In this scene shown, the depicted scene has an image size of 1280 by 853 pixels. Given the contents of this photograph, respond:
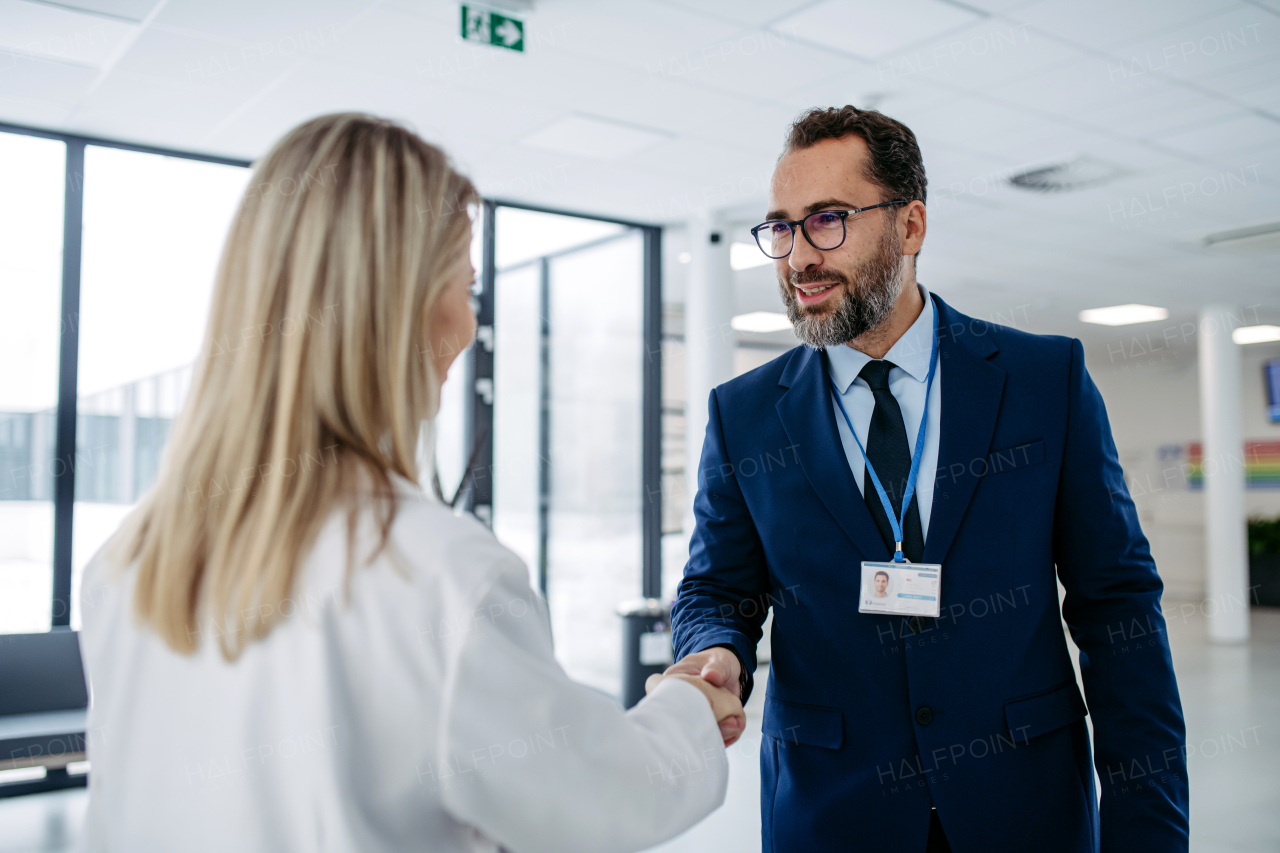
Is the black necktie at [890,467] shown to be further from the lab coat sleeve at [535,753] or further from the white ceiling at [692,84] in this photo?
the white ceiling at [692,84]

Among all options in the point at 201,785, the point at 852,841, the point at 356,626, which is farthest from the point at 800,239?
the point at 201,785

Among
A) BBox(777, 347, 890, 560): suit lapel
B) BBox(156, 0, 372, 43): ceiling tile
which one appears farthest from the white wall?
BBox(777, 347, 890, 560): suit lapel

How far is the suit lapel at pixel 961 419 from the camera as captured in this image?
150cm

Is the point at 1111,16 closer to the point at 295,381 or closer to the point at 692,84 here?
the point at 692,84

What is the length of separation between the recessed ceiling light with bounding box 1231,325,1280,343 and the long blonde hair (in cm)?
1291

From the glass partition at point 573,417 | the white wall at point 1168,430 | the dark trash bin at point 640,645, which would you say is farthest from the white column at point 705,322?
the white wall at point 1168,430

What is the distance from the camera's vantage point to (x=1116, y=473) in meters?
1.52

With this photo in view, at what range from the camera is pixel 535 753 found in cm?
88

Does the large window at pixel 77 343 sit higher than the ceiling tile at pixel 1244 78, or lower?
lower

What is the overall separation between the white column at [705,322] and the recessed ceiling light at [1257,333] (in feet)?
26.8

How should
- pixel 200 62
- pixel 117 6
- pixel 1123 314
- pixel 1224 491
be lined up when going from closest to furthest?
pixel 117 6, pixel 200 62, pixel 1224 491, pixel 1123 314

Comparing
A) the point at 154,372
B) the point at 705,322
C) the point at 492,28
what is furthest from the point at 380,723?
the point at 705,322

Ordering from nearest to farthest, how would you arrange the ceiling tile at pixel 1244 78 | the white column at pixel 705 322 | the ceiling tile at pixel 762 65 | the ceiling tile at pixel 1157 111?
the ceiling tile at pixel 762 65
the ceiling tile at pixel 1244 78
the ceiling tile at pixel 1157 111
the white column at pixel 705 322

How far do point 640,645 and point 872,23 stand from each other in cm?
376
